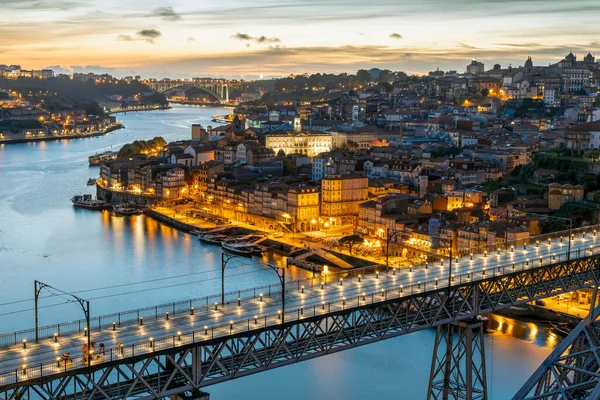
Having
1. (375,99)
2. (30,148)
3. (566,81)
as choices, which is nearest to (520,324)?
(566,81)

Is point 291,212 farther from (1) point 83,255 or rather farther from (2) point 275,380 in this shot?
(2) point 275,380

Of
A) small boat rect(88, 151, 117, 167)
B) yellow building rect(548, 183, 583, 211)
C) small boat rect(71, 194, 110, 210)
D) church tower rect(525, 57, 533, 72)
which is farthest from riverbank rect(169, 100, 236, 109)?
yellow building rect(548, 183, 583, 211)

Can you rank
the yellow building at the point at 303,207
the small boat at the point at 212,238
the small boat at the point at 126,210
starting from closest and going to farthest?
the small boat at the point at 212,238, the yellow building at the point at 303,207, the small boat at the point at 126,210

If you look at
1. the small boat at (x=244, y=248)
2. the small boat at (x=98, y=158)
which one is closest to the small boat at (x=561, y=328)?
the small boat at (x=244, y=248)

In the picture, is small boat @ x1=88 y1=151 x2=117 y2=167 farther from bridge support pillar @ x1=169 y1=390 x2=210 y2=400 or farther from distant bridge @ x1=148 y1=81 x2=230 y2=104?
distant bridge @ x1=148 y1=81 x2=230 y2=104

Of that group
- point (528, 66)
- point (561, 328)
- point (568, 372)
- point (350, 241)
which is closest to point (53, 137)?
point (528, 66)

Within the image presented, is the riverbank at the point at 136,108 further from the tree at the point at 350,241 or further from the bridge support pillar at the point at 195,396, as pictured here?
the bridge support pillar at the point at 195,396
